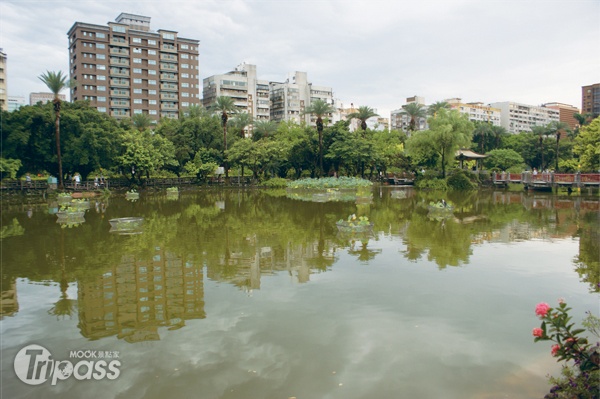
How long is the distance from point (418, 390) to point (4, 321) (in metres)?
8.33

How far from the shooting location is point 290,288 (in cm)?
1120

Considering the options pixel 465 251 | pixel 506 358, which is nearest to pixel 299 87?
pixel 465 251

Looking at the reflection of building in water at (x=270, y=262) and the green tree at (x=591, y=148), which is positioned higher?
the green tree at (x=591, y=148)

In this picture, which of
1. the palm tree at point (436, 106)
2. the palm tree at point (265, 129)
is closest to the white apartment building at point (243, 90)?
the palm tree at point (265, 129)

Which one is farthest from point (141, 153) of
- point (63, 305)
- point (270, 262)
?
point (63, 305)

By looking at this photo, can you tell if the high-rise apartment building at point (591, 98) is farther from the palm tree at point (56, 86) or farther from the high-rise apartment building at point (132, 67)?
the palm tree at point (56, 86)

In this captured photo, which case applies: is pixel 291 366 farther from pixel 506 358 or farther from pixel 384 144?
pixel 384 144

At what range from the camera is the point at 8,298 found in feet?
34.4

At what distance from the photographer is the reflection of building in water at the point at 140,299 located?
862cm

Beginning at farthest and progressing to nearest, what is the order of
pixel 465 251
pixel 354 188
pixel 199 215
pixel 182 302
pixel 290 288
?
pixel 354 188 < pixel 199 215 < pixel 465 251 < pixel 290 288 < pixel 182 302

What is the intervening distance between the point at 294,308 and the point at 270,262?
4525 millimetres

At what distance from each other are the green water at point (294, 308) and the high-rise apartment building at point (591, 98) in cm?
14611

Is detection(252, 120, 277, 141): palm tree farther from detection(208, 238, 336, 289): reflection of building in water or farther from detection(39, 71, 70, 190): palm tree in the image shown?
detection(208, 238, 336, 289): reflection of building in water

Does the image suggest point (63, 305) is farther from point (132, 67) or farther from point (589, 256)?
point (132, 67)
